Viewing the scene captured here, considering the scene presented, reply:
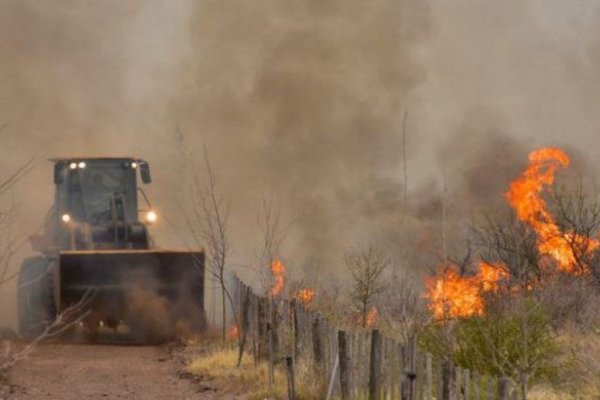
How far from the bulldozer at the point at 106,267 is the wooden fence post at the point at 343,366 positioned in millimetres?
10555

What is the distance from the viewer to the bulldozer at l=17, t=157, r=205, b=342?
22.2 m

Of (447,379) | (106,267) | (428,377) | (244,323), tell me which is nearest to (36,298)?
(106,267)

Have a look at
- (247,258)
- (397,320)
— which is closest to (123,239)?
(397,320)

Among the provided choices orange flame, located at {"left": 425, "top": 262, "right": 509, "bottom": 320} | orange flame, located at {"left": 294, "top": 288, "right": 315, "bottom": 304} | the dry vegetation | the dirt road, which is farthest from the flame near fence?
orange flame, located at {"left": 425, "top": 262, "right": 509, "bottom": 320}

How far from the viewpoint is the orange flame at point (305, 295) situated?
818 inches

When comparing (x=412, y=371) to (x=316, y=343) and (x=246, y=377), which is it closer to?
(x=316, y=343)

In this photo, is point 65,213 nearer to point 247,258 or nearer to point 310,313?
point 310,313

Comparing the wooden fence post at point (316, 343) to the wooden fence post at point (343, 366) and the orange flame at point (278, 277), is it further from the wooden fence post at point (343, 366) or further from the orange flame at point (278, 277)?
the orange flame at point (278, 277)

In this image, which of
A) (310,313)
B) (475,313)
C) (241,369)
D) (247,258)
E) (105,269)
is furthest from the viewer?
(247,258)

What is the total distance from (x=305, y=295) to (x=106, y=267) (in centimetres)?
470

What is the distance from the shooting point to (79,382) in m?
16.6

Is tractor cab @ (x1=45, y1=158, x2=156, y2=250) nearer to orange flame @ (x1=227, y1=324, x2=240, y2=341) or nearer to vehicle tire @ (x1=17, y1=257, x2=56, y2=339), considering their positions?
vehicle tire @ (x1=17, y1=257, x2=56, y2=339)

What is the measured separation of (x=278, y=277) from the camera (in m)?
23.5

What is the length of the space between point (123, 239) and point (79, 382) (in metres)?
7.92
